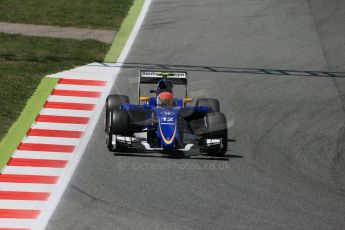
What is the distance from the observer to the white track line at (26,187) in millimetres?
19453

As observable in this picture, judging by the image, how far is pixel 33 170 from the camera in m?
20.6

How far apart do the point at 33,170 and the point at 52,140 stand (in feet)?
6.81

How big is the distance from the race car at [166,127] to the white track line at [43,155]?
3.27 feet

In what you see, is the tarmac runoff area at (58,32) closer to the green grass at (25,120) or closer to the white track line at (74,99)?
the green grass at (25,120)

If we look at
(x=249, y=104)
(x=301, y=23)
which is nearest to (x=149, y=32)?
(x=301, y=23)

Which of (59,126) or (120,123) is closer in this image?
(120,123)

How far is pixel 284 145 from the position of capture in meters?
22.5

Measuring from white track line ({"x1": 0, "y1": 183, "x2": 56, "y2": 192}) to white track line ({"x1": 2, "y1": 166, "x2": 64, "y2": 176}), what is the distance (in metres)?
0.70

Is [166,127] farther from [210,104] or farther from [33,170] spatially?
[33,170]

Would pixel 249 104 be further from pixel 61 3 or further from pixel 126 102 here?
pixel 61 3

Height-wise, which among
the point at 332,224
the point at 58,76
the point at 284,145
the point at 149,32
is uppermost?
the point at 149,32

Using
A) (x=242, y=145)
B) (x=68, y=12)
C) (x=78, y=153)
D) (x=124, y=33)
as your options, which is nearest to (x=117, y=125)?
(x=78, y=153)

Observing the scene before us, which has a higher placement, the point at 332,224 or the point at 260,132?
the point at 260,132

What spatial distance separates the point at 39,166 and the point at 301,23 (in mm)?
15941
